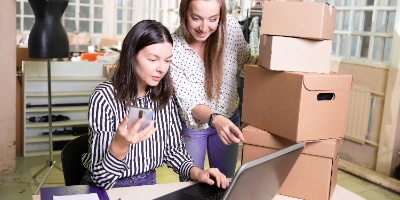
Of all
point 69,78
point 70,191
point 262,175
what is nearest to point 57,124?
point 69,78

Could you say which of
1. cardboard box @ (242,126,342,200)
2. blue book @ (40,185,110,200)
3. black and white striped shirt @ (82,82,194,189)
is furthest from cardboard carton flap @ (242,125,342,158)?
blue book @ (40,185,110,200)

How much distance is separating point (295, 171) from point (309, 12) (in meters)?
0.53

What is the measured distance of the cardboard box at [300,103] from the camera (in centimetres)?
132

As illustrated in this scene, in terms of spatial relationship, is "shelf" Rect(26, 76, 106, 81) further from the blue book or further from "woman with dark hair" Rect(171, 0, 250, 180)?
the blue book

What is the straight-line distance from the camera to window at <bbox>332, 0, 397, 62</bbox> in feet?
11.9

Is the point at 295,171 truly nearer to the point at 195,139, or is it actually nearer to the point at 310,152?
the point at 310,152

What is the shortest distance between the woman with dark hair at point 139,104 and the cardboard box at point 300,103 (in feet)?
0.87

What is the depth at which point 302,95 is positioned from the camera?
1.31 metres

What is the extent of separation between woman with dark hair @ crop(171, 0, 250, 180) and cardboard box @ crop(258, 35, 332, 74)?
13.5 inches

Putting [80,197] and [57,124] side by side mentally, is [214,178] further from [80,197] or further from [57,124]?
[57,124]

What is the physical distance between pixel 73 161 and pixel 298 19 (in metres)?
0.95

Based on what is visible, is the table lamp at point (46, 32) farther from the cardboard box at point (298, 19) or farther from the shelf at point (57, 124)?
the cardboard box at point (298, 19)

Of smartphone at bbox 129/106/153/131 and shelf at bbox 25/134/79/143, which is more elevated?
smartphone at bbox 129/106/153/131

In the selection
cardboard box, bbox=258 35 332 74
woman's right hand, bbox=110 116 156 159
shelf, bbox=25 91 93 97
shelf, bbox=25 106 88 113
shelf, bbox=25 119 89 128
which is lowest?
shelf, bbox=25 119 89 128
